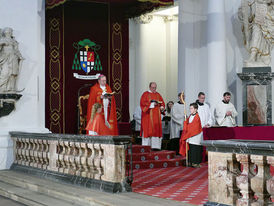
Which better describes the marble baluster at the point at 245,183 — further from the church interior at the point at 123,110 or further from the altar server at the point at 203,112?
the altar server at the point at 203,112

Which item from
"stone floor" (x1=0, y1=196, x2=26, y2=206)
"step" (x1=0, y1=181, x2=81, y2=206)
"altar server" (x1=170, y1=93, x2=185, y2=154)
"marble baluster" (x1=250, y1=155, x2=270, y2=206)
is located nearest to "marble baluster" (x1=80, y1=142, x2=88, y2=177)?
"step" (x1=0, y1=181, x2=81, y2=206)

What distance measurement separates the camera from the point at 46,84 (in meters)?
15.5

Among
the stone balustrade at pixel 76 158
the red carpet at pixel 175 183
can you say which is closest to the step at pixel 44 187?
the stone balustrade at pixel 76 158

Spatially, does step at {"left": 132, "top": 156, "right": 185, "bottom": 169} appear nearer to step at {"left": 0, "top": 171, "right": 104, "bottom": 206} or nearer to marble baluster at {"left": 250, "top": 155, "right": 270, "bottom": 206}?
step at {"left": 0, "top": 171, "right": 104, "bottom": 206}

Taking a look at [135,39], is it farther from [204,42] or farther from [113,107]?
[113,107]

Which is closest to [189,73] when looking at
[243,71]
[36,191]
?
[243,71]

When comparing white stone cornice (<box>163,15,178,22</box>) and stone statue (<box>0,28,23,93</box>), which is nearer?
stone statue (<box>0,28,23,93</box>)

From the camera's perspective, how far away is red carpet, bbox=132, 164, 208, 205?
7.79 m

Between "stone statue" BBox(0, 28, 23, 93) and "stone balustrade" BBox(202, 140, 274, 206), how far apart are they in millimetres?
6824

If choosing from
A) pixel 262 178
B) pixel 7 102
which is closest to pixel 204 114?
pixel 7 102

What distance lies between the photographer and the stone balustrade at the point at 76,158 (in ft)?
26.6

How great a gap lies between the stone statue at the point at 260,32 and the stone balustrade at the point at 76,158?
7206 millimetres

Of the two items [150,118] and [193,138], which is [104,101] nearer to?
[150,118]

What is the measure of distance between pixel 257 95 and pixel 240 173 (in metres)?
9.72
